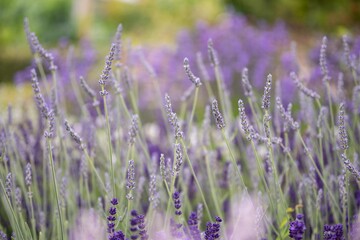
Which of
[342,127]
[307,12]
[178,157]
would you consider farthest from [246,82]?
[307,12]

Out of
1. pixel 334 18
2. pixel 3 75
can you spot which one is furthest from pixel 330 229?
pixel 334 18

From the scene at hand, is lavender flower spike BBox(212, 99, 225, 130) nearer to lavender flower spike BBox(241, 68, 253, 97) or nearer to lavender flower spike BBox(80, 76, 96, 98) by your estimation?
lavender flower spike BBox(241, 68, 253, 97)

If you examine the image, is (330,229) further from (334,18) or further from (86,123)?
(334,18)

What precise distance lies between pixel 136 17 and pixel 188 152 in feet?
32.4

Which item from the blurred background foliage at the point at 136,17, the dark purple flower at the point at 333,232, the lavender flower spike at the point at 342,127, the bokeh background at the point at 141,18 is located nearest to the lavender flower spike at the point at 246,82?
the lavender flower spike at the point at 342,127

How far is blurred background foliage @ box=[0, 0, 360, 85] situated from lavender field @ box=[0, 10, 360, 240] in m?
3.60

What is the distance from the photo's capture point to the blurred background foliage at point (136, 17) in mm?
8992

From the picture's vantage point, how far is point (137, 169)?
233cm

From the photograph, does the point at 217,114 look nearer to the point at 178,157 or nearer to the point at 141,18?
the point at 178,157

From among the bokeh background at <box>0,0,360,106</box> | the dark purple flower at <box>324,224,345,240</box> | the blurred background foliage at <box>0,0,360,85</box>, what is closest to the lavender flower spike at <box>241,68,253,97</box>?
the dark purple flower at <box>324,224,345,240</box>

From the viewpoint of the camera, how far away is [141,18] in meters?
11.8

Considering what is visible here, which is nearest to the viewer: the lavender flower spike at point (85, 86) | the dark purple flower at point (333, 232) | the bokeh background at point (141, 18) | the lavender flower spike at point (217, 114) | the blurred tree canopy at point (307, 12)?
the lavender flower spike at point (217, 114)

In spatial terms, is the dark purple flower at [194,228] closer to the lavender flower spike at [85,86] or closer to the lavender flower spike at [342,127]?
the lavender flower spike at [342,127]

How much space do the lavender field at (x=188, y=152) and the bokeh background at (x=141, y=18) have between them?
11.3 ft
